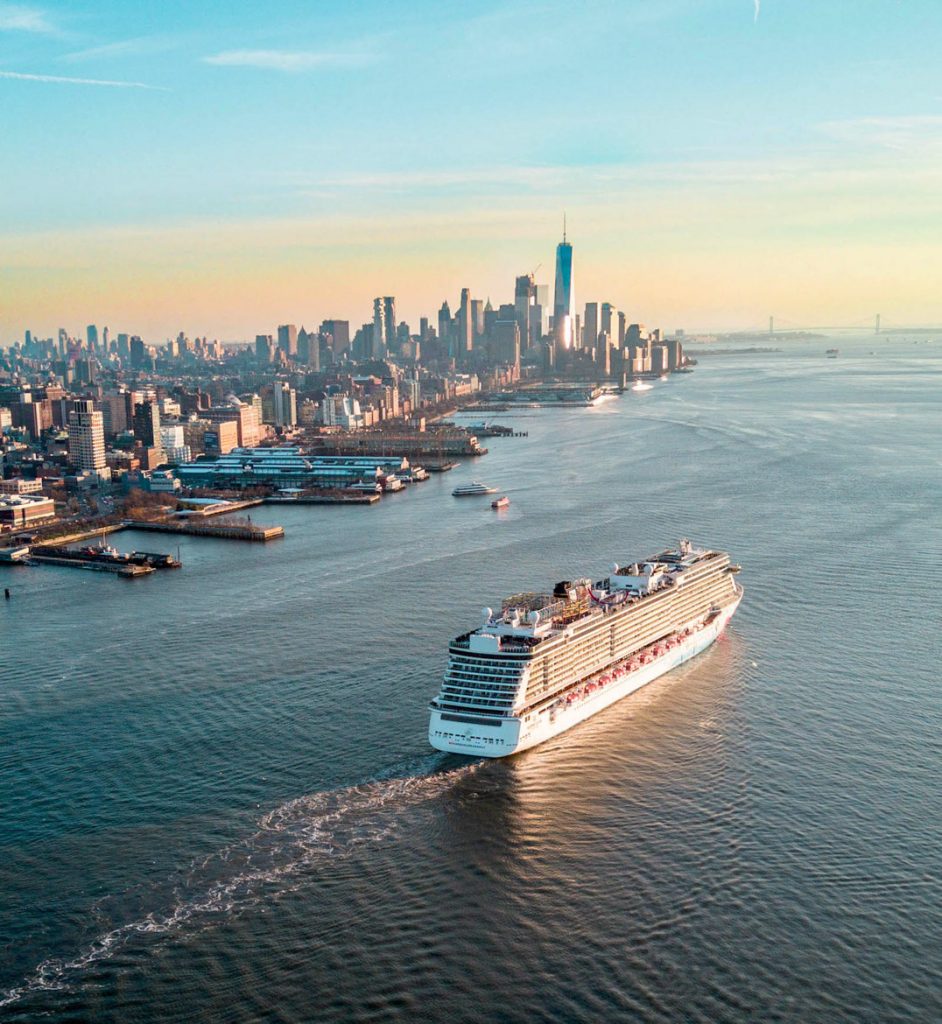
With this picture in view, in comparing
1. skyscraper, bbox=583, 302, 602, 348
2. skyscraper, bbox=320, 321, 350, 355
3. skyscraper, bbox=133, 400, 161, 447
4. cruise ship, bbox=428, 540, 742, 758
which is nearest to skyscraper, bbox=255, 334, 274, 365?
skyscraper, bbox=320, 321, 350, 355

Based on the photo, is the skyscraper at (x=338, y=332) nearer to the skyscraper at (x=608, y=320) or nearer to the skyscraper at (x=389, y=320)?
the skyscraper at (x=389, y=320)

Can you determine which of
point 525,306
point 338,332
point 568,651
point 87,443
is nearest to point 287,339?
point 338,332

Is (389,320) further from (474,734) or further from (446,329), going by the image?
(474,734)

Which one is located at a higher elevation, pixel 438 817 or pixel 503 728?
pixel 503 728

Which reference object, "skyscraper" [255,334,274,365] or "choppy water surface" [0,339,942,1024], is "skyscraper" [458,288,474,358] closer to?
"skyscraper" [255,334,274,365]

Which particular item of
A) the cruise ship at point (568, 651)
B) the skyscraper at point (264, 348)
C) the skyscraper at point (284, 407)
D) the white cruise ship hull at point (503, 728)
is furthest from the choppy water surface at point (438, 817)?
the skyscraper at point (264, 348)
